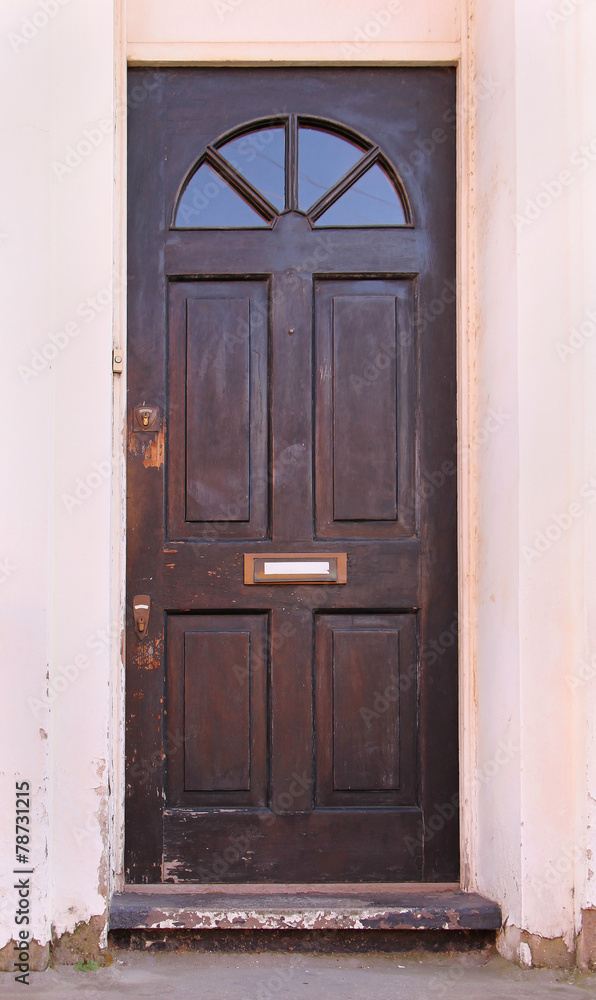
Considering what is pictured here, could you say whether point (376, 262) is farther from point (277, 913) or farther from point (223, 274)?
point (277, 913)

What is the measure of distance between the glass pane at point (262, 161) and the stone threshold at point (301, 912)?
231 cm

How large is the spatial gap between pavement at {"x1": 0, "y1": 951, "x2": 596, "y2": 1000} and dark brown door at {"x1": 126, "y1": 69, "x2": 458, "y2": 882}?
0.26 meters

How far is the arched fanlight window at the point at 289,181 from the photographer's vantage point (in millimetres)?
2621

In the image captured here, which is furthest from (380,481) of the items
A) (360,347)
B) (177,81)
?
(177,81)
